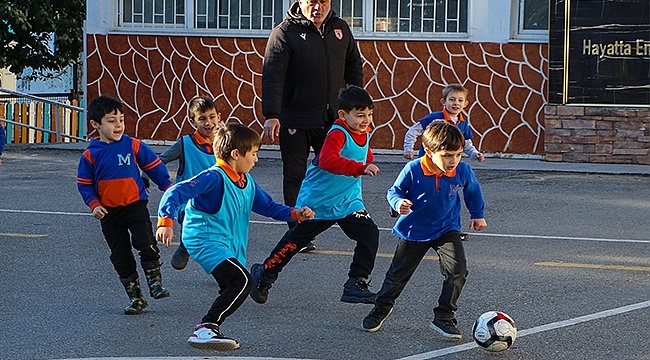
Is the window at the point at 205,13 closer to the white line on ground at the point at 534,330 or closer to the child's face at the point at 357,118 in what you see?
the child's face at the point at 357,118

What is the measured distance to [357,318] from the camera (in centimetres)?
728

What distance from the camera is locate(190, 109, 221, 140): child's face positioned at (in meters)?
8.27

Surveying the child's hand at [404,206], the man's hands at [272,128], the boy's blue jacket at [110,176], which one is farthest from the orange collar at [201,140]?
the child's hand at [404,206]

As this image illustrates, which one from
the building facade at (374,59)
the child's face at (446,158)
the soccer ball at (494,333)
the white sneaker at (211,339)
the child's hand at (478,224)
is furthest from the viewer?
the building facade at (374,59)

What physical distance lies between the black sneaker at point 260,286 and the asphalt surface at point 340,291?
68 mm

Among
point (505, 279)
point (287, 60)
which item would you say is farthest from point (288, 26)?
point (505, 279)

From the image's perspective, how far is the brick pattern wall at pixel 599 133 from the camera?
53.0ft

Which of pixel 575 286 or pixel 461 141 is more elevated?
pixel 461 141

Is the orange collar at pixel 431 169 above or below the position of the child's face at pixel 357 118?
below

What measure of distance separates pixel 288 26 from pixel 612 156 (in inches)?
323

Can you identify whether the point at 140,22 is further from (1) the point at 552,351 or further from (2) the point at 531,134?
(1) the point at 552,351

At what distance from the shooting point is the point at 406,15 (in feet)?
57.8

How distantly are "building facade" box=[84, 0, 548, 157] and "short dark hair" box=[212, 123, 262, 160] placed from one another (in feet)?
36.2

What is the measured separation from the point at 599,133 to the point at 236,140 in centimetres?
1068
